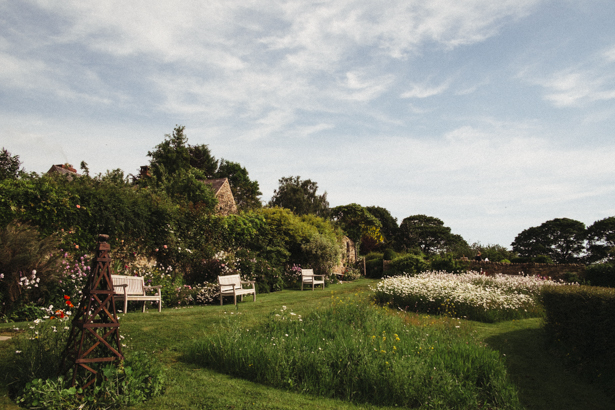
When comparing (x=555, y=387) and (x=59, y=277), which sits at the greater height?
(x=59, y=277)

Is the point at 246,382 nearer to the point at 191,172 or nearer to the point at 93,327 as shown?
the point at 93,327

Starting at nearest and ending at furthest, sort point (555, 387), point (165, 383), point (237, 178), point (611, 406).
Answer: point (165, 383), point (611, 406), point (555, 387), point (237, 178)

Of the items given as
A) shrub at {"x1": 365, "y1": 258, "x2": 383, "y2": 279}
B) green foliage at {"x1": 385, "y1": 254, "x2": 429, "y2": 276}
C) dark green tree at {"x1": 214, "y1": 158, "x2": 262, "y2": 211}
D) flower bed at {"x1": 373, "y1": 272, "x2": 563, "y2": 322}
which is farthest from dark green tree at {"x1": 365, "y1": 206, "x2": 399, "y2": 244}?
flower bed at {"x1": 373, "y1": 272, "x2": 563, "y2": 322}

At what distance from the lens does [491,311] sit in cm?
891

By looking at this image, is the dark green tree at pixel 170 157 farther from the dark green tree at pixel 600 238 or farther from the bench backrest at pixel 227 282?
the dark green tree at pixel 600 238

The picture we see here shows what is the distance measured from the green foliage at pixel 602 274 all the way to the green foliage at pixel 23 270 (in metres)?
16.5

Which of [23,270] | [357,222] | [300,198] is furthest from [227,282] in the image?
[300,198]

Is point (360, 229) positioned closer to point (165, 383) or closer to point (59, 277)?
point (59, 277)

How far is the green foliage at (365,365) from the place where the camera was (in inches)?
180

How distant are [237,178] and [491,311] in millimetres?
33504

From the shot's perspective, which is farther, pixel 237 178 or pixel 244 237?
pixel 237 178

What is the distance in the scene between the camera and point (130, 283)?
817 centimetres

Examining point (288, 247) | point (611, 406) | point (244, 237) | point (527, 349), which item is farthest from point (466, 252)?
point (611, 406)

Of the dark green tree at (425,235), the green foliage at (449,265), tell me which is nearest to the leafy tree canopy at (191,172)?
the green foliage at (449,265)
